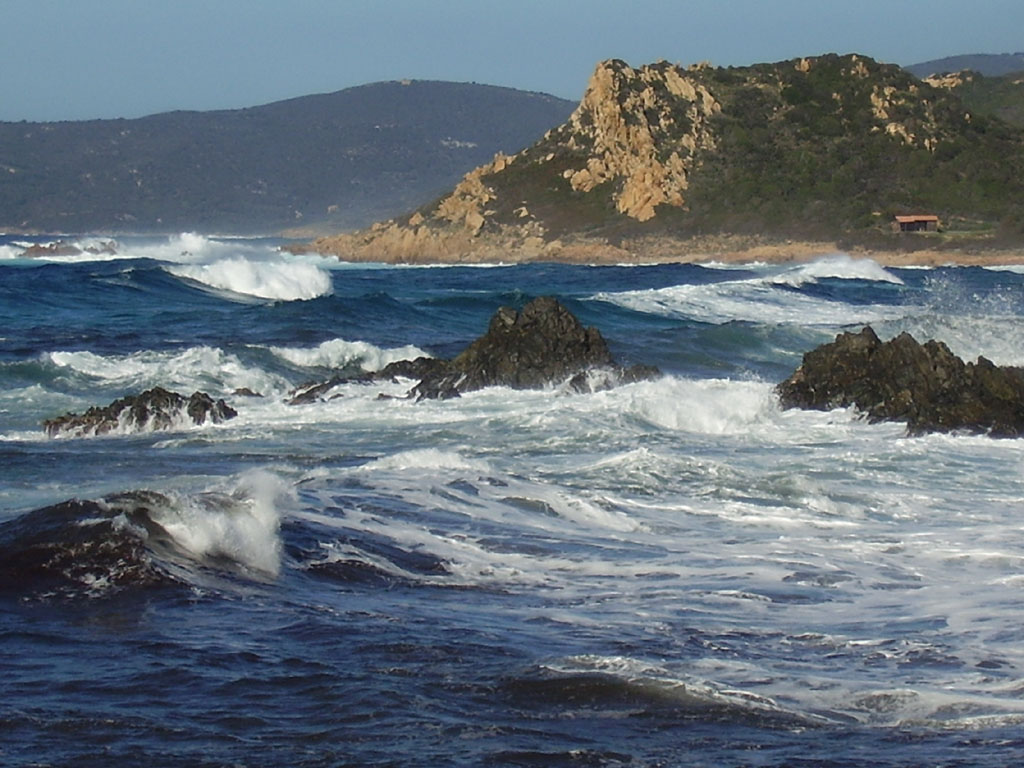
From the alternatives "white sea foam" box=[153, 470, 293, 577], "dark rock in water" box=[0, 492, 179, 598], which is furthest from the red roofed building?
"dark rock in water" box=[0, 492, 179, 598]

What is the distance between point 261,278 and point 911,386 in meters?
29.5

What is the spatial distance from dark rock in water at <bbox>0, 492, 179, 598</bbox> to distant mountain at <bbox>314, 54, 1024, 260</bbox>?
69177 millimetres

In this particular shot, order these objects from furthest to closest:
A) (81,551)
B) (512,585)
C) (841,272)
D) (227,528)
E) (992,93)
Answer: (992,93), (841,272), (227,528), (512,585), (81,551)

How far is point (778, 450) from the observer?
1395cm

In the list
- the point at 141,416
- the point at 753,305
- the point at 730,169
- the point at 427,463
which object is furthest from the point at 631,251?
the point at 427,463

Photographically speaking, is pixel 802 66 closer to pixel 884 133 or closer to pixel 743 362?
pixel 884 133

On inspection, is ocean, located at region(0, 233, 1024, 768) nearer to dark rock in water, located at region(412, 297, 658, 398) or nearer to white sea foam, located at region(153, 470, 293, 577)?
white sea foam, located at region(153, 470, 293, 577)

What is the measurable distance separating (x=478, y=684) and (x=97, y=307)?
29.3 m

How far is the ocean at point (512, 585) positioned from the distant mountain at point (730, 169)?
62.7 m

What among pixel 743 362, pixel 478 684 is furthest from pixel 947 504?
pixel 743 362

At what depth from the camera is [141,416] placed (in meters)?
15.6

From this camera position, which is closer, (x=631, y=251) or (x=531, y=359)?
(x=531, y=359)

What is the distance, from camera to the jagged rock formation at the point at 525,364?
18031 mm

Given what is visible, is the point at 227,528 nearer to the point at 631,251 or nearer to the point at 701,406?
the point at 701,406
